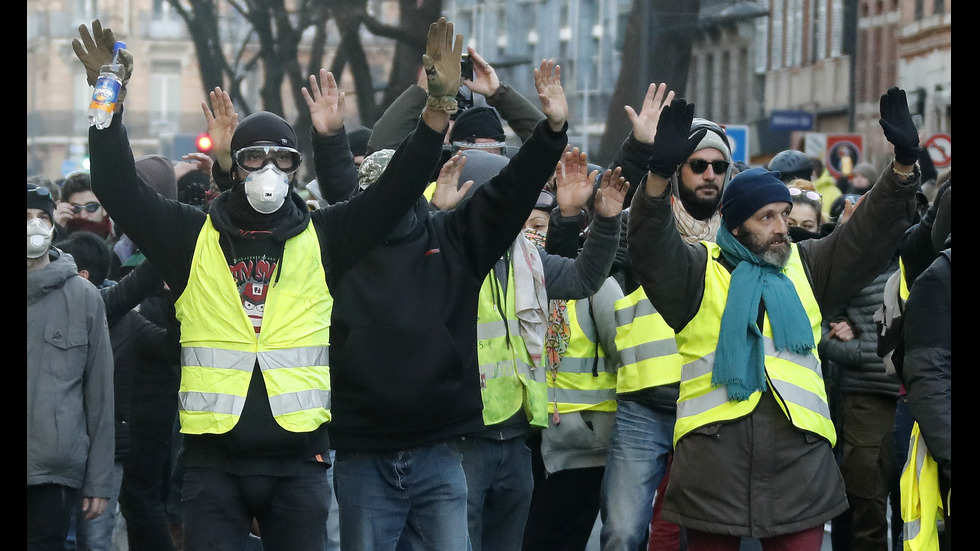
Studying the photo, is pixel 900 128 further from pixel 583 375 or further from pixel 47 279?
pixel 47 279

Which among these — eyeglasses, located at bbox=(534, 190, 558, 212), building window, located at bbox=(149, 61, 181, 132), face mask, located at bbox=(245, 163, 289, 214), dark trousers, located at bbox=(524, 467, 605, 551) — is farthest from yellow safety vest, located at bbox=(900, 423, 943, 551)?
building window, located at bbox=(149, 61, 181, 132)

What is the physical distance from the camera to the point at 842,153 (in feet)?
66.8

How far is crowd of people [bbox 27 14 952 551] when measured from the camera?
5.03 m

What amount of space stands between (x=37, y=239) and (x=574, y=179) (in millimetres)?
2014

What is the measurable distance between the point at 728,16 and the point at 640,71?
4607 mm

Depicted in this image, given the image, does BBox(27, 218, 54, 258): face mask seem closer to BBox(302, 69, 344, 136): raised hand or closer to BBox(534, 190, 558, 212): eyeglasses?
BBox(302, 69, 344, 136): raised hand

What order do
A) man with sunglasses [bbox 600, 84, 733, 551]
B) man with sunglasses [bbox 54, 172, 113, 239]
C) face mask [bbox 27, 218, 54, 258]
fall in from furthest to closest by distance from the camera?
man with sunglasses [bbox 54, 172, 113, 239], man with sunglasses [bbox 600, 84, 733, 551], face mask [bbox 27, 218, 54, 258]

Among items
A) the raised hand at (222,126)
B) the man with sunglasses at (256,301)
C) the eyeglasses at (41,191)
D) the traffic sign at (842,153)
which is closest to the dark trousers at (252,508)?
the man with sunglasses at (256,301)

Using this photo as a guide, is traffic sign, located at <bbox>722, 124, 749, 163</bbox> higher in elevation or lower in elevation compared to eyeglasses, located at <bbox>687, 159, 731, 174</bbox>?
higher

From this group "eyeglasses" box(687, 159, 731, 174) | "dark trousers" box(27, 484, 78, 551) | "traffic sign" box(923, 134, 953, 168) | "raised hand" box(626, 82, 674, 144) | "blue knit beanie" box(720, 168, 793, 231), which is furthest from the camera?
"traffic sign" box(923, 134, 953, 168)

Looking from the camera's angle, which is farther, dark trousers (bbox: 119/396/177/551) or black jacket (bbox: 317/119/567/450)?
dark trousers (bbox: 119/396/177/551)

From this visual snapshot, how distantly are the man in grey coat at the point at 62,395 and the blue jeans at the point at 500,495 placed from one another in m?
1.37

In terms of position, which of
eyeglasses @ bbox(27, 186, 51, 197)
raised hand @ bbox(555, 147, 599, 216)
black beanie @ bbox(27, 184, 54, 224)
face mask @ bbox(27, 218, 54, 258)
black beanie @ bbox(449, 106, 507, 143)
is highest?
black beanie @ bbox(449, 106, 507, 143)

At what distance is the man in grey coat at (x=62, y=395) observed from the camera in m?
5.89
